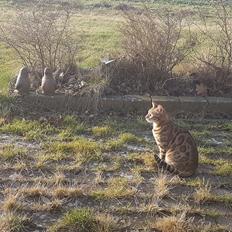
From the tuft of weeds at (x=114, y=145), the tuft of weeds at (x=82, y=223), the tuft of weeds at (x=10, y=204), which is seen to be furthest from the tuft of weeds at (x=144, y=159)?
the tuft of weeds at (x=10, y=204)

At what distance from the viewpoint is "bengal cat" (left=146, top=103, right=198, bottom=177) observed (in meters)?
5.59

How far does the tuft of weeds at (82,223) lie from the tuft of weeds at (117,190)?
0.57 m

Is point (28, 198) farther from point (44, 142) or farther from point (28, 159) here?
point (44, 142)

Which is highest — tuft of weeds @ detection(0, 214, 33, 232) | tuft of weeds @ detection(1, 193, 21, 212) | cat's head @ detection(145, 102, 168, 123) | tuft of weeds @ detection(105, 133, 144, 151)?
cat's head @ detection(145, 102, 168, 123)

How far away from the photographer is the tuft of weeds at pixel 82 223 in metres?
4.43

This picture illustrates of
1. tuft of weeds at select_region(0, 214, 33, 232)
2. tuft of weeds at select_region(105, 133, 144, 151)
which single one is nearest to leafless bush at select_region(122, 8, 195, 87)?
tuft of weeds at select_region(105, 133, 144, 151)

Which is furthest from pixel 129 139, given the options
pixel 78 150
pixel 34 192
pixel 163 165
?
pixel 34 192

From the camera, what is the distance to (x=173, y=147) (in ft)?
18.8

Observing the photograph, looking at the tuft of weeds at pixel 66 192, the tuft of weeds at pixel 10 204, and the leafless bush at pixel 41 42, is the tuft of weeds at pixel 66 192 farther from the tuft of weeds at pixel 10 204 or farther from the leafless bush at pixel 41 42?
the leafless bush at pixel 41 42

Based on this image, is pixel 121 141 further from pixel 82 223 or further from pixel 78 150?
pixel 82 223

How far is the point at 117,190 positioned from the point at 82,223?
2.75 ft

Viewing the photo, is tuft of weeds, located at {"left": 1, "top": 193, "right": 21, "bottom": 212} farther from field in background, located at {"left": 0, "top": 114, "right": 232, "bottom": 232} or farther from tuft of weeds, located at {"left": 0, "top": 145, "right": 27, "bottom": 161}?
tuft of weeds, located at {"left": 0, "top": 145, "right": 27, "bottom": 161}

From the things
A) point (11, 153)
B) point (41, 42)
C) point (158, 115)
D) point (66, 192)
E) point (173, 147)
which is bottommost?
point (66, 192)

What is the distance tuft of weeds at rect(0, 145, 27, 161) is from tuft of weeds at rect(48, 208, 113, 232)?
5.69ft
